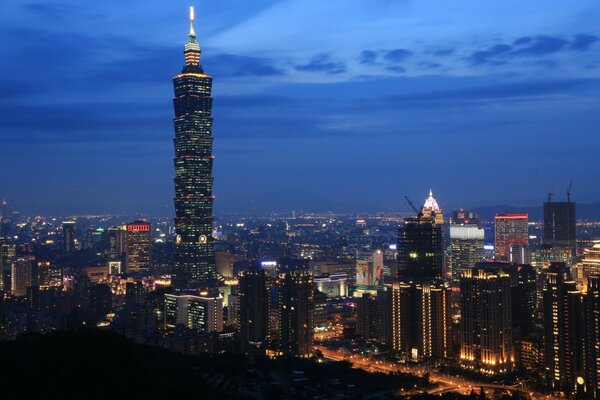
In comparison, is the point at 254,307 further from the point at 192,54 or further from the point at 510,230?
the point at 510,230

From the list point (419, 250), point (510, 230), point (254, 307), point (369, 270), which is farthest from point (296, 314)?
Result: point (510, 230)

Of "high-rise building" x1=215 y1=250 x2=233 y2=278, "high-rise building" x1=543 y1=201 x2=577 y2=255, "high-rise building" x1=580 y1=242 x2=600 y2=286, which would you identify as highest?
"high-rise building" x1=543 y1=201 x2=577 y2=255

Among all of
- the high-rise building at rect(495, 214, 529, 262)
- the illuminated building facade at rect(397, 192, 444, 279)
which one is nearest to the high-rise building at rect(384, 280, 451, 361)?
the illuminated building facade at rect(397, 192, 444, 279)

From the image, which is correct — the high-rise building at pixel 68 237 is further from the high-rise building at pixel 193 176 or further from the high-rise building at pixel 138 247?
the high-rise building at pixel 193 176

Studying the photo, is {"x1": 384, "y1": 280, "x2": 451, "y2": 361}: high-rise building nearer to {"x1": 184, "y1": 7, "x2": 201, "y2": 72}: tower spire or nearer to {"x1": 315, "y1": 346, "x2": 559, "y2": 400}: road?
{"x1": 315, "y1": 346, "x2": 559, "y2": 400}: road

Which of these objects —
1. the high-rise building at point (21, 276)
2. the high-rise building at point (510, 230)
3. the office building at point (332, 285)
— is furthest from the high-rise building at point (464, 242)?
the high-rise building at point (21, 276)
